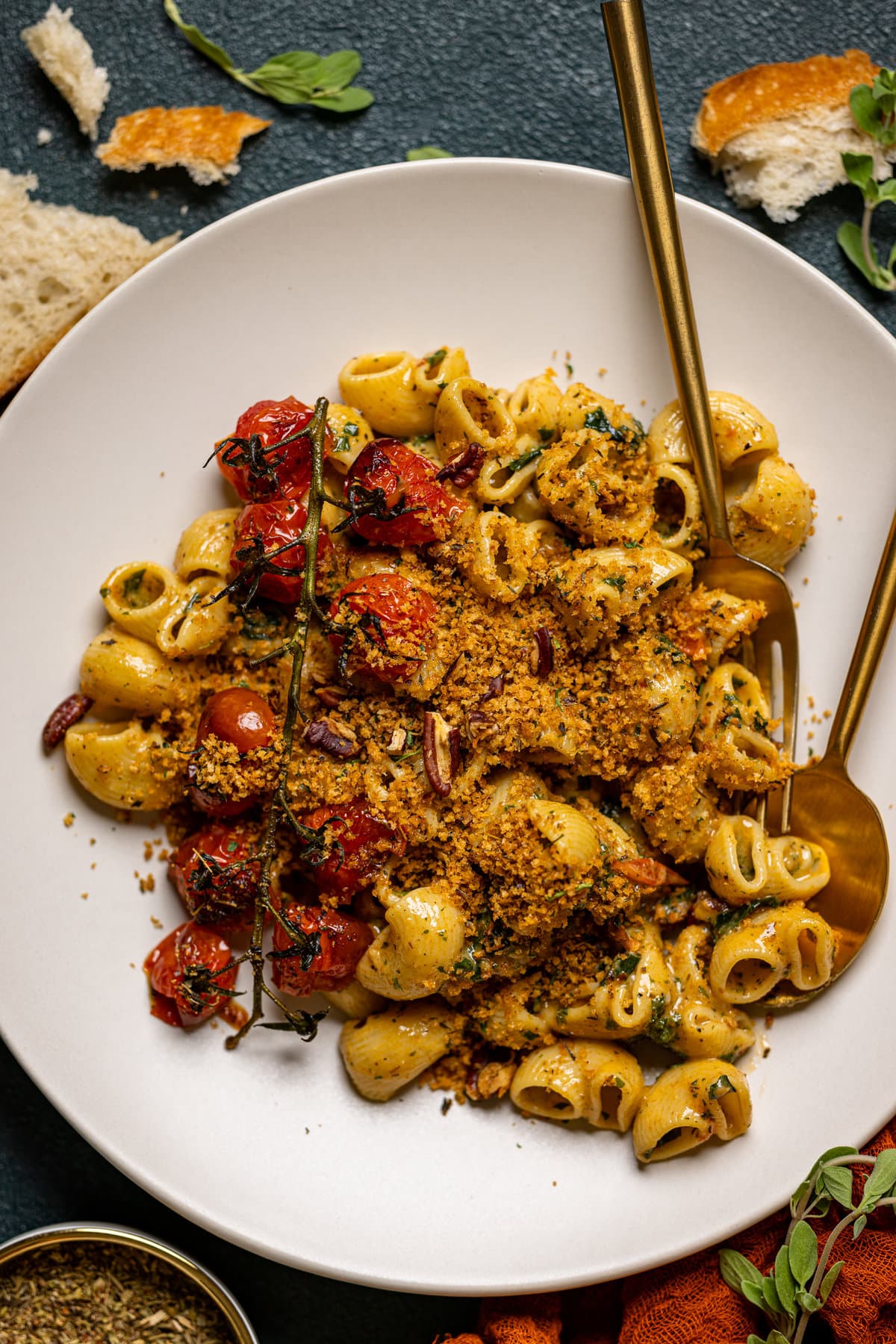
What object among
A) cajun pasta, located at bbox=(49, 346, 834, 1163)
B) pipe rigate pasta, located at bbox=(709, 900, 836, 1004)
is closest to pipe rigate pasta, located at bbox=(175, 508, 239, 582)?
cajun pasta, located at bbox=(49, 346, 834, 1163)

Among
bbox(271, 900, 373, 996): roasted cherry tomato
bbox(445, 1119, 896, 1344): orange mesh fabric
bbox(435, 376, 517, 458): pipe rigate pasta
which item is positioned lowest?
bbox(445, 1119, 896, 1344): orange mesh fabric

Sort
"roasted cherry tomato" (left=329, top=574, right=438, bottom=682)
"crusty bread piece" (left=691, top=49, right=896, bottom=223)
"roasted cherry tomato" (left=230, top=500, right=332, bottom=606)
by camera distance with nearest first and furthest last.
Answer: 1. "roasted cherry tomato" (left=329, top=574, right=438, bottom=682)
2. "roasted cherry tomato" (left=230, top=500, right=332, bottom=606)
3. "crusty bread piece" (left=691, top=49, right=896, bottom=223)

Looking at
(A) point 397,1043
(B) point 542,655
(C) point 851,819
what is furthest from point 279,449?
(C) point 851,819

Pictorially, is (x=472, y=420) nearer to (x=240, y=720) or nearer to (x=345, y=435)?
(x=345, y=435)

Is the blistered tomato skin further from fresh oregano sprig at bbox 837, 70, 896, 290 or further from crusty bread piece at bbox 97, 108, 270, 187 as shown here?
fresh oregano sprig at bbox 837, 70, 896, 290

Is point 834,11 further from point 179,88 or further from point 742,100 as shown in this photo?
point 179,88

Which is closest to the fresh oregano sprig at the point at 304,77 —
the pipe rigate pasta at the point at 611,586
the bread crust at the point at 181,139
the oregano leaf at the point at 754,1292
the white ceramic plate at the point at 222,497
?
the bread crust at the point at 181,139

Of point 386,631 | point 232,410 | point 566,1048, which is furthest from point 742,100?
point 566,1048
